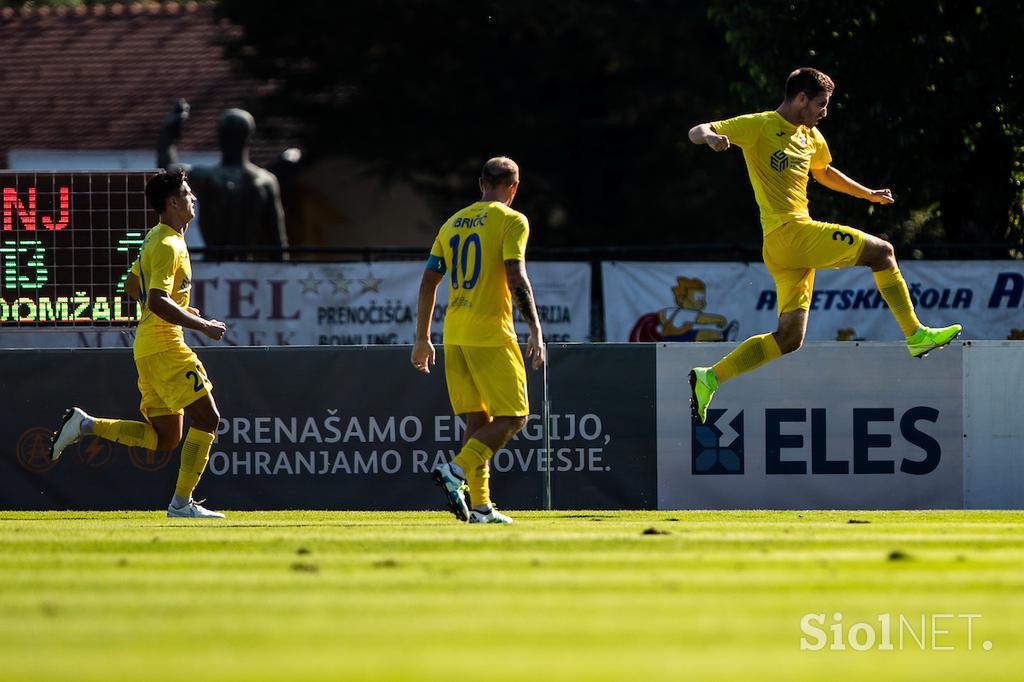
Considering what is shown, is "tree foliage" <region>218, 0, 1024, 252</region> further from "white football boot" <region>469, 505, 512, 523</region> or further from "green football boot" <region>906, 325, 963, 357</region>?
"white football boot" <region>469, 505, 512, 523</region>

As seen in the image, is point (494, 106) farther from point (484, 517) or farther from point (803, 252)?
point (484, 517)

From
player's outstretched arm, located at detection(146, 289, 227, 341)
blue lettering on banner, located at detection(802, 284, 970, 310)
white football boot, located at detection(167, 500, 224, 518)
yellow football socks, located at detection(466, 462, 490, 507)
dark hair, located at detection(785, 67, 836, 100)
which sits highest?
dark hair, located at detection(785, 67, 836, 100)

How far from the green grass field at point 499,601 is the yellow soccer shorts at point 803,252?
1.81 meters

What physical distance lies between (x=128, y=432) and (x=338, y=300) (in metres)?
8.31

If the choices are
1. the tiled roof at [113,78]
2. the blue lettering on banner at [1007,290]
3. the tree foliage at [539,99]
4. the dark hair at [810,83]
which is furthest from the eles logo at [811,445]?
the tiled roof at [113,78]

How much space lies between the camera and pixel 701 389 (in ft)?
34.0

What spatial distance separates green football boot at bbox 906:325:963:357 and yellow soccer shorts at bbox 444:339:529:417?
2403 millimetres

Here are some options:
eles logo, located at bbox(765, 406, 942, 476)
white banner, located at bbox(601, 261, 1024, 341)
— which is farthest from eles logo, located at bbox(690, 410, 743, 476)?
white banner, located at bbox(601, 261, 1024, 341)

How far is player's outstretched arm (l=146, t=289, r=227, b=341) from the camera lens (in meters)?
9.82

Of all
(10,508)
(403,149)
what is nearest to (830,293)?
(10,508)

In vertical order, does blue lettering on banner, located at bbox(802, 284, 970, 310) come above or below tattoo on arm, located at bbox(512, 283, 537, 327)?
above

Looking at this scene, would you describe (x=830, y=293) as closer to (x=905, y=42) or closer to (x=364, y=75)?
(x=905, y=42)

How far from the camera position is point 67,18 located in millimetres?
43438

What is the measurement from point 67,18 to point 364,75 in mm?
11348
